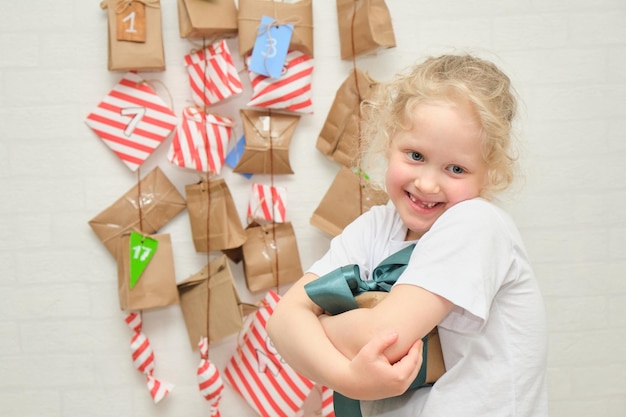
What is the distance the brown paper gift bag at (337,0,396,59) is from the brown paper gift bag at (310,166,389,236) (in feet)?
1.05

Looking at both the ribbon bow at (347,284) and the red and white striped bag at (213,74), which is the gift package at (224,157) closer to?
the red and white striped bag at (213,74)

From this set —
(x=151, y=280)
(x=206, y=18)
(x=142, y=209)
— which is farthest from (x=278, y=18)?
(x=151, y=280)

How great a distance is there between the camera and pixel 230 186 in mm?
1718

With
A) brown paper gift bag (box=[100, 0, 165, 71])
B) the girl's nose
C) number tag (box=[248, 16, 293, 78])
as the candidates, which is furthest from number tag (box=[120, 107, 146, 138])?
the girl's nose

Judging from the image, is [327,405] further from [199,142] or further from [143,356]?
[199,142]

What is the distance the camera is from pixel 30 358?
176 centimetres

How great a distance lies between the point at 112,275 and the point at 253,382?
49cm

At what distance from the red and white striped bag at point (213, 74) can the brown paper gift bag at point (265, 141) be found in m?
0.08

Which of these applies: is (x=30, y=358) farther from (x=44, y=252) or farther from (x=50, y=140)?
(x=50, y=140)

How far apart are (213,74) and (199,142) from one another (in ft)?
0.59

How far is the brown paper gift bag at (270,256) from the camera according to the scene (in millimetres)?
1691

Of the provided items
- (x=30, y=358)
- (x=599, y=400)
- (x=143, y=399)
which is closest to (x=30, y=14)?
(x=30, y=358)

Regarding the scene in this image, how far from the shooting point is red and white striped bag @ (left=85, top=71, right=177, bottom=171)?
66.0 inches

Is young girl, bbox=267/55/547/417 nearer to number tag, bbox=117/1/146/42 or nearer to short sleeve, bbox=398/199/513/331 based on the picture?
short sleeve, bbox=398/199/513/331
